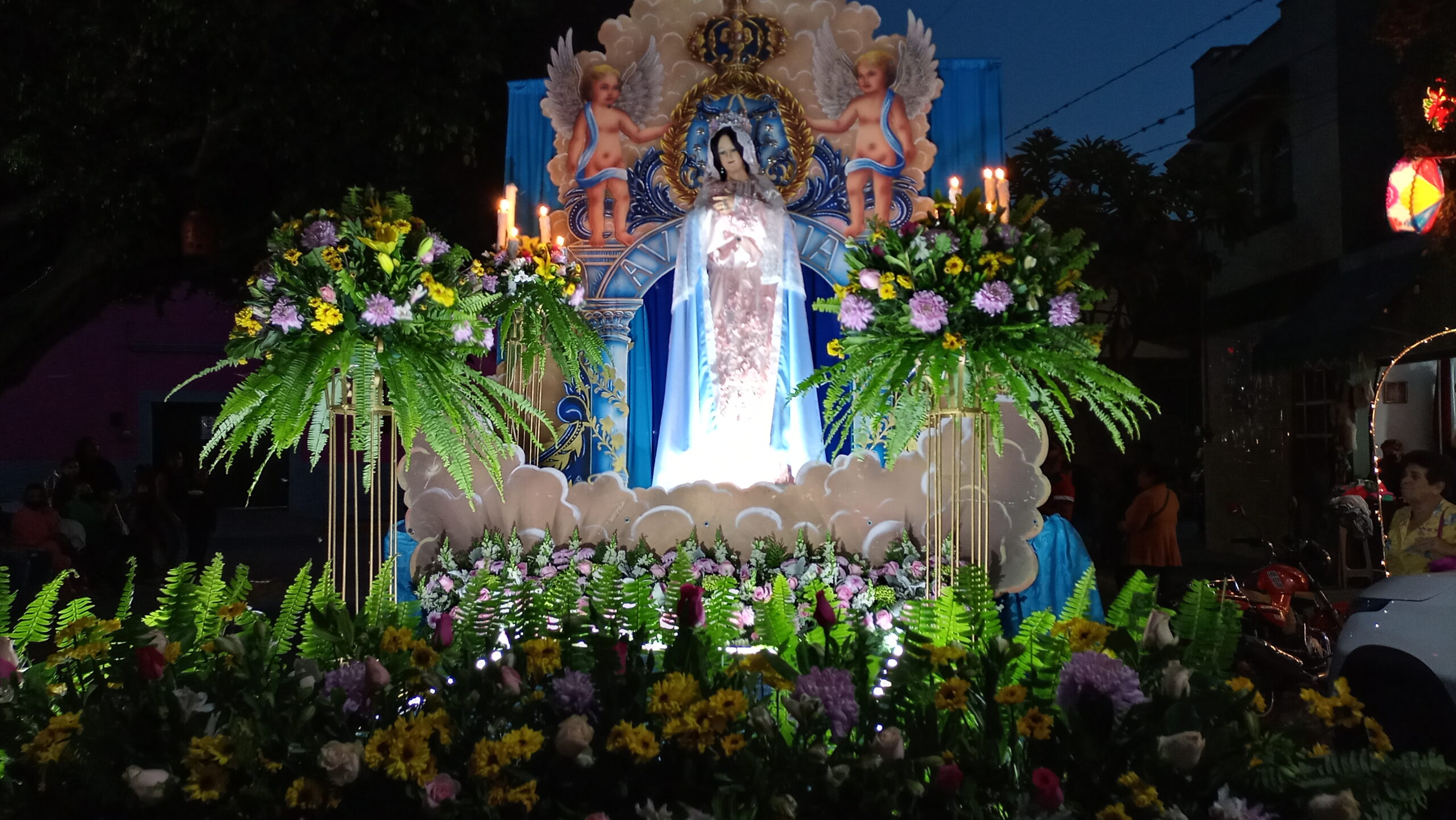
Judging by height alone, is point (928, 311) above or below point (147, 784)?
above

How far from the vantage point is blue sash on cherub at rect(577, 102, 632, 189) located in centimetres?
856

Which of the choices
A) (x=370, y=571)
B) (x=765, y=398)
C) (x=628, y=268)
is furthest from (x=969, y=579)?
(x=628, y=268)

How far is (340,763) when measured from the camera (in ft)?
6.94

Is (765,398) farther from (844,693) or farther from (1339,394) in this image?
(1339,394)

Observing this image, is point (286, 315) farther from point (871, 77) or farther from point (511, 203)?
point (871, 77)

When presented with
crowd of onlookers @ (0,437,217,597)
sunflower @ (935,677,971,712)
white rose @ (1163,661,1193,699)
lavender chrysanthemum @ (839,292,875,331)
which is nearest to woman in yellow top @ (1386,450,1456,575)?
lavender chrysanthemum @ (839,292,875,331)

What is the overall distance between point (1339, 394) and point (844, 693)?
13.1m

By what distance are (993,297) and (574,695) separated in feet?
11.1

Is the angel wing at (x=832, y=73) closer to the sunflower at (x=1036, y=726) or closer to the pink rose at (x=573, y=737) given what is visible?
the sunflower at (x=1036, y=726)

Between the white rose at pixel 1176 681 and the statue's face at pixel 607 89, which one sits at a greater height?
the statue's face at pixel 607 89

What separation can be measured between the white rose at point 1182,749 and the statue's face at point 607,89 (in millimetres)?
7205

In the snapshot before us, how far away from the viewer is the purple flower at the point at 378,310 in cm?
525

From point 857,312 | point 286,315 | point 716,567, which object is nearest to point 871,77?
point 857,312

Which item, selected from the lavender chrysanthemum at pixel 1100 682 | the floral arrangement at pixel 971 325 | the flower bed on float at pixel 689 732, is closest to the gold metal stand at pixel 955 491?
the floral arrangement at pixel 971 325
